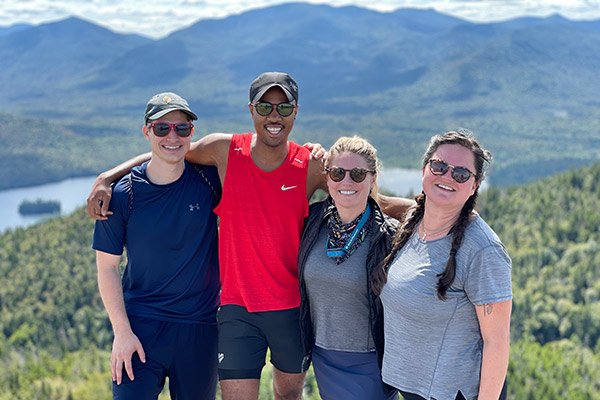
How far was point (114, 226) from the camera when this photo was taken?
250 inches

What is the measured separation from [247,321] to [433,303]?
87.7 inches

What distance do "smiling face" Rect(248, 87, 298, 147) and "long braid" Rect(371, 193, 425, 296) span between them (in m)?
1.73

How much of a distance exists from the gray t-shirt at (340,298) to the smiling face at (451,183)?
1009 millimetres

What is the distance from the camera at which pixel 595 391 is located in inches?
2468

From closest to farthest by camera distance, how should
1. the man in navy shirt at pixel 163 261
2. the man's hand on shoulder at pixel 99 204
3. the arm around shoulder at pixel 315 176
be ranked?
the man's hand on shoulder at pixel 99 204 < the man in navy shirt at pixel 163 261 < the arm around shoulder at pixel 315 176

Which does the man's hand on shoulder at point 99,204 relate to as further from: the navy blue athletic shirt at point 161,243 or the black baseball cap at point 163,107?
the black baseball cap at point 163,107

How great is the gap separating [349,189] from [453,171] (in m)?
1.19

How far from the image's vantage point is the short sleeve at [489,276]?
16.1 feet

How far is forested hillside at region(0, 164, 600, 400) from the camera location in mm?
61375

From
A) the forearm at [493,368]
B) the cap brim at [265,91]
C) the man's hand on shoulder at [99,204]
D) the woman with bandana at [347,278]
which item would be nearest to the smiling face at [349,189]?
A: the woman with bandana at [347,278]

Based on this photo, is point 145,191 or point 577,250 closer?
point 145,191

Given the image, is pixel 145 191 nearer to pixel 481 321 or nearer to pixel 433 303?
pixel 433 303

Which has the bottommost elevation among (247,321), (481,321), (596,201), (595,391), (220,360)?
(595,391)

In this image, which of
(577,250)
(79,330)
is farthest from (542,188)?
(79,330)
